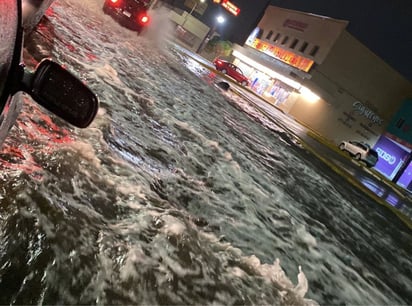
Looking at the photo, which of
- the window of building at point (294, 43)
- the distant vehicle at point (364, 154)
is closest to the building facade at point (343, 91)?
the window of building at point (294, 43)

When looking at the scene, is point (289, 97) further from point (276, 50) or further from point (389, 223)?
point (389, 223)

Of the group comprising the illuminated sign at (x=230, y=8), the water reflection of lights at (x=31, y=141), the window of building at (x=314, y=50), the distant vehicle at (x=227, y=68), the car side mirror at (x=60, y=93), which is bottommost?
the water reflection of lights at (x=31, y=141)

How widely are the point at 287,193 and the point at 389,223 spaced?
14.1 feet

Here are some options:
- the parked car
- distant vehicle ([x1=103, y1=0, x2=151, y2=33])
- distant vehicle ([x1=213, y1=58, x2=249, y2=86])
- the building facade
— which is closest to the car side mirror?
the parked car

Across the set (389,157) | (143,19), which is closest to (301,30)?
(389,157)

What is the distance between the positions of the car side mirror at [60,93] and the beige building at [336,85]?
37016 mm

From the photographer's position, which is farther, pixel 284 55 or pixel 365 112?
pixel 284 55

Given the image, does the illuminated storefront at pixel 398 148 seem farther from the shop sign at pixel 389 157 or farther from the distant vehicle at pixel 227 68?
the distant vehicle at pixel 227 68

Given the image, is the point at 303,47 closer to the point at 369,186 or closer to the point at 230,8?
the point at 230,8

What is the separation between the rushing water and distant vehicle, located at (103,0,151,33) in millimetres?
9651

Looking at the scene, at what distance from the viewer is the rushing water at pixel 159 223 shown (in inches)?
102

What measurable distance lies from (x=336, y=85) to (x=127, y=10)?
2675cm

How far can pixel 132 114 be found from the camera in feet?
21.9

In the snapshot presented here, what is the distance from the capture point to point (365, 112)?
38.9 m
